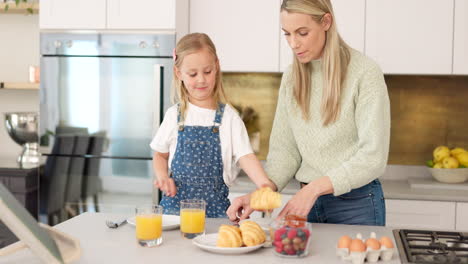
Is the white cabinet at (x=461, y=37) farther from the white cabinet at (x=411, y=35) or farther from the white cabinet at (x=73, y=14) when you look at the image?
the white cabinet at (x=73, y=14)

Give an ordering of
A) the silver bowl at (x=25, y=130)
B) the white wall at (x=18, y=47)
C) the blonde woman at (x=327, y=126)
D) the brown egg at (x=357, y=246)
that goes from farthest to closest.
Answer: the white wall at (x=18, y=47)
the silver bowl at (x=25, y=130)
the blonde woman at (x=327, y=126)
the brown egg at (x=357, y=246)

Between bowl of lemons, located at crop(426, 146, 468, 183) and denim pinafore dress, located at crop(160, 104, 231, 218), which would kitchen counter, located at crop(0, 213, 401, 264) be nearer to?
denim pinafore dress, located at crop(160, 104, 231, 218)

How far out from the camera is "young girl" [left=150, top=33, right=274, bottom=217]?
86.0 inches

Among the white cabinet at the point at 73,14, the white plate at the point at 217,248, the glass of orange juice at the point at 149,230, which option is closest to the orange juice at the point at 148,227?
the glass of orange juice at the point at 149,230

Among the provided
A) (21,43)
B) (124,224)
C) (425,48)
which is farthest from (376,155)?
(21,43)

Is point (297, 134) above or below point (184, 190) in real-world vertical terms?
above

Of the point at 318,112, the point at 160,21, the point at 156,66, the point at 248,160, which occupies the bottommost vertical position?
the point at 248,160

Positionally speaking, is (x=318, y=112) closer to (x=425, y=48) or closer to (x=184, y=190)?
(x=184, y=190)

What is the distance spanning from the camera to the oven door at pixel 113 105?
339 centimetres

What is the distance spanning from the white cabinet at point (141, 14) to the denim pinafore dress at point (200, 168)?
4.12 ft

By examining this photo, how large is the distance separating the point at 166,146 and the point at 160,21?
4.27ft

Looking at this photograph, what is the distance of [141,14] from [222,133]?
1406mm

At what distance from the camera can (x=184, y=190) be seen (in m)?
2.21

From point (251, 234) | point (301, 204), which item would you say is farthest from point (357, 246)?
point (301, 204)
